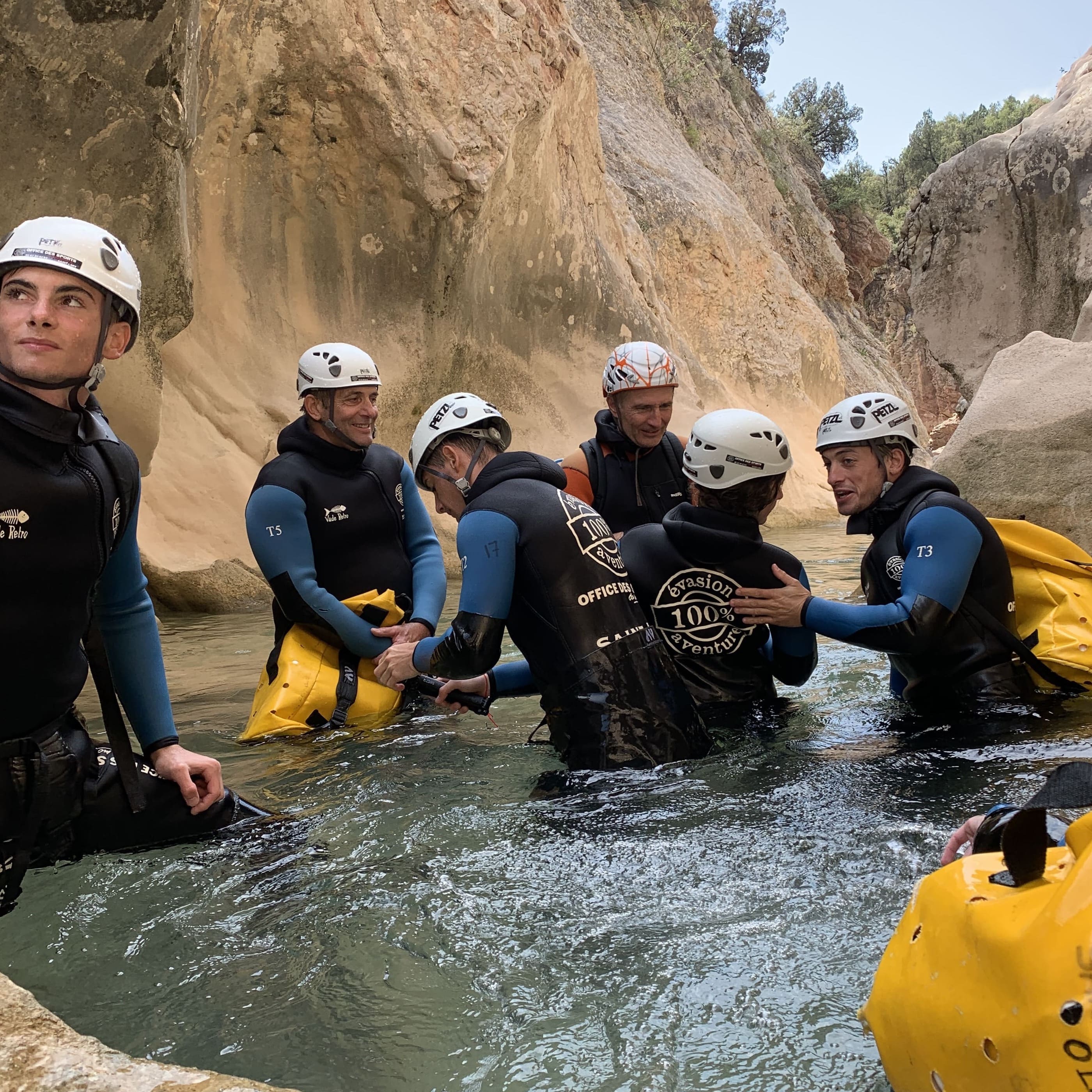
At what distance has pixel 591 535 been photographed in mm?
3854

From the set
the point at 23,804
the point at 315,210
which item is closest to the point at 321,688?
the point at 23,804

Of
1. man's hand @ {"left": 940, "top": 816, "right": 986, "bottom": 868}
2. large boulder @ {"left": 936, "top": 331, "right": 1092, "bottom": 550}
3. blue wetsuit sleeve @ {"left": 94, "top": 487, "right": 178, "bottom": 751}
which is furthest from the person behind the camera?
large boulder @ {"left": 936, "top": 331, "right": 1092, "bottom": 550}

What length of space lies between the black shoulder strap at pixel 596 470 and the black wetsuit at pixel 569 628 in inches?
84.2

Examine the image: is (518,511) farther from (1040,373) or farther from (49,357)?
(1040,373)

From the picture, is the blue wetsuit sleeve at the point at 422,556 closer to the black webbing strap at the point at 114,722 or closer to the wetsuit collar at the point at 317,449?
the wetsuit collar at the point at 317,449

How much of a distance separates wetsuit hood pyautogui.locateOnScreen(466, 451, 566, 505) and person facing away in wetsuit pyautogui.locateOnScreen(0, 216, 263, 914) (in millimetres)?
1282

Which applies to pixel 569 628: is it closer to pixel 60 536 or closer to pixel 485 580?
pixel 485 580

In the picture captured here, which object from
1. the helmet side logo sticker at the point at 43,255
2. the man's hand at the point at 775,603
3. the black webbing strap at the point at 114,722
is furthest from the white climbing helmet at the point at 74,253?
the man's hand at the point at 775,603

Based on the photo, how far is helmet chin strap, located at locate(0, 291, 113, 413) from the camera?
2.62 meters

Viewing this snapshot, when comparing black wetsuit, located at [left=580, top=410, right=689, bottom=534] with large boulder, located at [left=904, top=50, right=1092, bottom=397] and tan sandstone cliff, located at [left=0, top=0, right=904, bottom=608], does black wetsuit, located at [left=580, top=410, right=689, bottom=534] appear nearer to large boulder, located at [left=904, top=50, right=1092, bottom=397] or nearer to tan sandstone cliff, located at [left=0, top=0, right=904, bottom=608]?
tan sandstone cliff, located at [left=0, top=0, right=904, bottom=608]

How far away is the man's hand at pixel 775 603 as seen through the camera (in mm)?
4094

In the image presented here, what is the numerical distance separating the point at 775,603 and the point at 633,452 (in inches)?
83.2

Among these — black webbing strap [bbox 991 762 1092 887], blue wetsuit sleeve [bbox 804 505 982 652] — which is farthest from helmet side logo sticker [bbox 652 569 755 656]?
black webbing strap [bbox 991 762 1092 887]

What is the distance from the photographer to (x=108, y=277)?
2.77 metres
